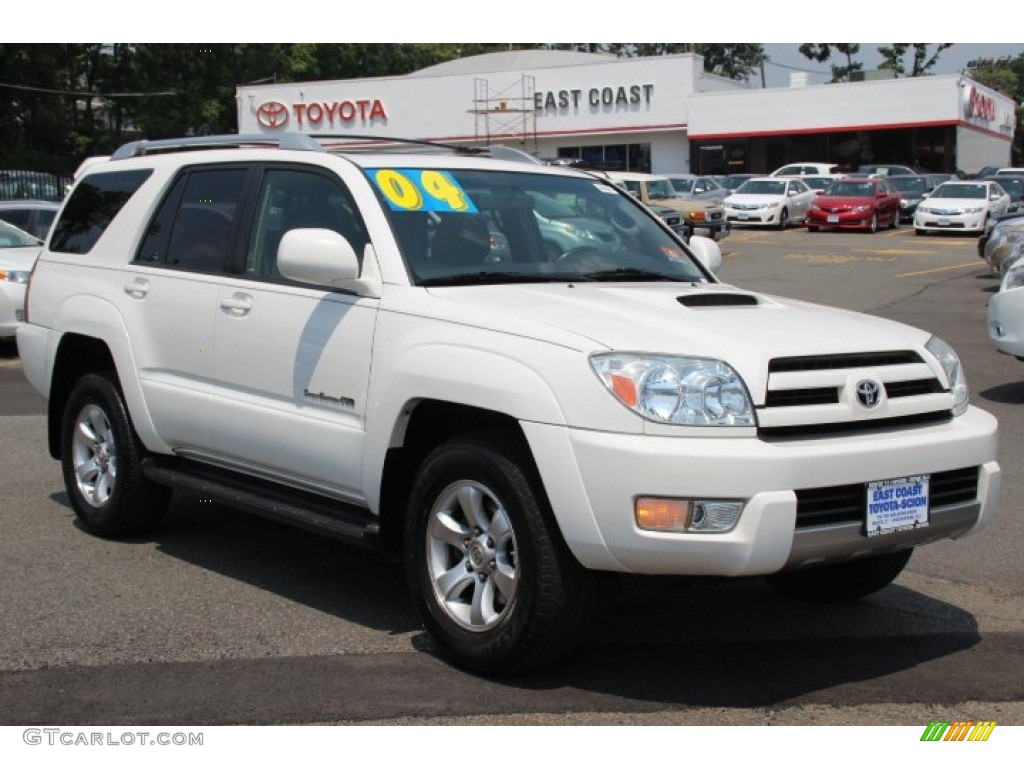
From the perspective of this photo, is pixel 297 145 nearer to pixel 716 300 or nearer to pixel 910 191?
pixel 716 300

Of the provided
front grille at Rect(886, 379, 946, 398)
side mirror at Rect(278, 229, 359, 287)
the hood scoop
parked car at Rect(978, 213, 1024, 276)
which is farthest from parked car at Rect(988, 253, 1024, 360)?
parked car at Rect(978, 213, 1024, 276)

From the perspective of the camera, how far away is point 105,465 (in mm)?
6938

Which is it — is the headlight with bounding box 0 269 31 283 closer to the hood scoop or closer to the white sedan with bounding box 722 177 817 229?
the hood scoop

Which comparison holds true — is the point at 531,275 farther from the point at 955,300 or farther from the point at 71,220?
the point at 955,300

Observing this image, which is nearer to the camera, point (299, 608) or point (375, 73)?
point (299, 608)

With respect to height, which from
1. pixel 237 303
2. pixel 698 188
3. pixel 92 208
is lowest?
pixel 698 188

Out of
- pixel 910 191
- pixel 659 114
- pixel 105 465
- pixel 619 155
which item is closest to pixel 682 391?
pixel 105 465

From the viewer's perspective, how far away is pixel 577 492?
4.43 meters

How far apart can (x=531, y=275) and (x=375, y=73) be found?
85.3 metres

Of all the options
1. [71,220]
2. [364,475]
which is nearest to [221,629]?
[364,475]

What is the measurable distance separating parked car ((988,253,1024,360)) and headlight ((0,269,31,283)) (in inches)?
380

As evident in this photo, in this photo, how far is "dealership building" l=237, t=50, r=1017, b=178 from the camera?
163ft

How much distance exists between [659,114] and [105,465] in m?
47.2

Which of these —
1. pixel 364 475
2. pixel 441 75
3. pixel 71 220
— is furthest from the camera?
pixel 441 75
